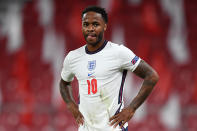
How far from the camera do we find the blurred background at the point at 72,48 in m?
7.04

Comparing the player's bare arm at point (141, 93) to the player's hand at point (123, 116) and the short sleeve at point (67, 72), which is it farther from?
the short sleeve at point (67, 72)

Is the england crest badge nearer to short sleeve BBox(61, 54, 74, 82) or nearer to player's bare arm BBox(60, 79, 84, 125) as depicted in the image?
short sleeve BBox(61, 54, 74, 82)

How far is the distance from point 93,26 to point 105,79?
404 mm

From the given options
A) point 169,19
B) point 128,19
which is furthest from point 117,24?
point 169,19

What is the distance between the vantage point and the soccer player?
289 cm

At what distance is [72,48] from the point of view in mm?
7746

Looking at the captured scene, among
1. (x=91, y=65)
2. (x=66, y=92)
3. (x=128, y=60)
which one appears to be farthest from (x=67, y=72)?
(x=128, y=60)

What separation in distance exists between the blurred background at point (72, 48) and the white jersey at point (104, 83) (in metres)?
4.17

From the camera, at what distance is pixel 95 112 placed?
2930 mm

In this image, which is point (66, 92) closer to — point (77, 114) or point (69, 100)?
point (69, 100)

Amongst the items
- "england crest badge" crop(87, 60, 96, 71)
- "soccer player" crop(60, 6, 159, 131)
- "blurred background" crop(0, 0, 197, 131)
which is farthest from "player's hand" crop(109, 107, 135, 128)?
"blurred background" crop(0, 0, 197, 131)

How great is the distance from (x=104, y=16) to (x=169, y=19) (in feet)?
15.1

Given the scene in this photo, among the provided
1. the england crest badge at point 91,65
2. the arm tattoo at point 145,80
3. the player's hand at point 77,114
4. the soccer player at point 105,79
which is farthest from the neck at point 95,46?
the player's hand at point 77,114

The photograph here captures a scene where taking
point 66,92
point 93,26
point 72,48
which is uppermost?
point 93,26
